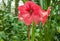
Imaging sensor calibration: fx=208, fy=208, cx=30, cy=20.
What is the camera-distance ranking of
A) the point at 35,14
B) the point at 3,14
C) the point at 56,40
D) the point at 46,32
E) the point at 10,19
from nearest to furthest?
the point at 35,14
the point at 46,32
the point at 56,40
the point at 10,19
the point at 3,14

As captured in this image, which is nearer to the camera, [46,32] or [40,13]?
[40,13]

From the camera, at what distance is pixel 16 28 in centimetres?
167

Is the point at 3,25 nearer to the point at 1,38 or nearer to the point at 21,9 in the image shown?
the point at 1,38

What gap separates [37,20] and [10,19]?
1.24m

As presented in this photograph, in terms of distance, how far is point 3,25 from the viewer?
184 cm

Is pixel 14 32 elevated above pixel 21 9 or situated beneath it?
situated beneath

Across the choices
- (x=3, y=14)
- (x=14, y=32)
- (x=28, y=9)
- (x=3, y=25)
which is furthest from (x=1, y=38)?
(x=28, y=9)

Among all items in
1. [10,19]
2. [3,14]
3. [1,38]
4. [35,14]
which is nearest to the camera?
[35,14]

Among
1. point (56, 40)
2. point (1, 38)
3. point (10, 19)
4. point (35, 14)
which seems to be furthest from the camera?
point (10, 19)

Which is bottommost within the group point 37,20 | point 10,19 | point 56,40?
point 56,40

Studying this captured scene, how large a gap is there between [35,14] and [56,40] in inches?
40.0

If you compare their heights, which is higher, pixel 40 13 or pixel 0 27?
pixel 40 13

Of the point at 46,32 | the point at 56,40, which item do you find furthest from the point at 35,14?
the point at 56,40

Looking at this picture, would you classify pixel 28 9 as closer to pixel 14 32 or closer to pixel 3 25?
pixel 14 32
